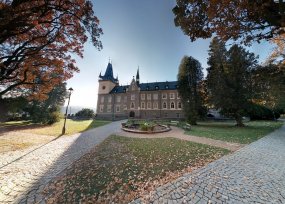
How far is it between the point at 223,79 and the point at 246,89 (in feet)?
11.4

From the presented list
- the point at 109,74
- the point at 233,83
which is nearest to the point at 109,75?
the point at 109,74

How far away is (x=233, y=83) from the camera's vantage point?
72.5ft

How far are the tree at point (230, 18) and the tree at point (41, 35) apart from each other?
3863 mm

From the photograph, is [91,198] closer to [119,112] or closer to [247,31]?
[247,31]

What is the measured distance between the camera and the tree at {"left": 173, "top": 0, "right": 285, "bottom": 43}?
424 centimetres

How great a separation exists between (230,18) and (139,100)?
48300 millimetres

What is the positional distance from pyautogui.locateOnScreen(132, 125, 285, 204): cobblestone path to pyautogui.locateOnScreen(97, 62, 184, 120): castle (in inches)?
1695

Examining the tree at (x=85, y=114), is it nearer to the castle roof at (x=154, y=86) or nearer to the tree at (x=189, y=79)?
the castle roof at (x=154, y=86)

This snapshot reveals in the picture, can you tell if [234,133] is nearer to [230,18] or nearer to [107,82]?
[230,18]

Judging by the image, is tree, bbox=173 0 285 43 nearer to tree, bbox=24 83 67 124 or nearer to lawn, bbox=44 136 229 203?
lawn, bbox=44 136 229 203

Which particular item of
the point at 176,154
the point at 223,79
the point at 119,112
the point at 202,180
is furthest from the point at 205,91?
the point at 119,112

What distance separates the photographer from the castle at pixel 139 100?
5041 centimetres

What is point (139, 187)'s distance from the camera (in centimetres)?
455

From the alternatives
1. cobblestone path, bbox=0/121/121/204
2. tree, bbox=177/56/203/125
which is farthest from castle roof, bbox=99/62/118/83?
cobblestone path, bbox=0/121/121/204
